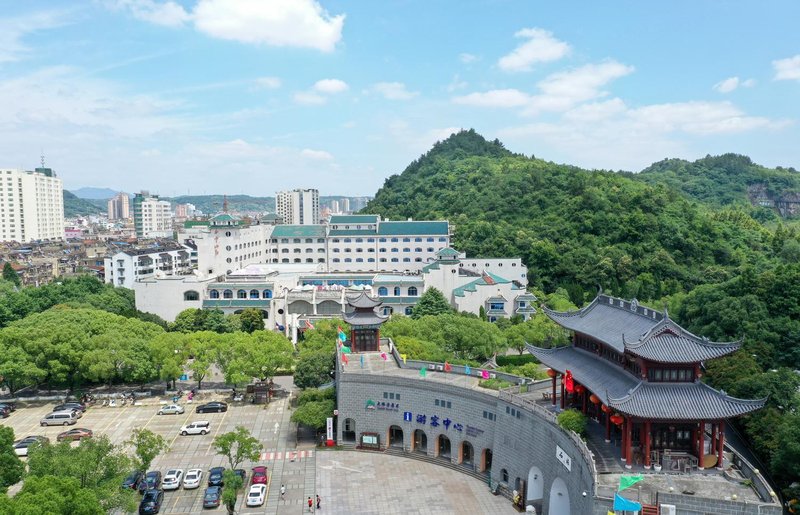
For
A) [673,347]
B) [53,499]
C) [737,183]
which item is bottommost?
[53,499]

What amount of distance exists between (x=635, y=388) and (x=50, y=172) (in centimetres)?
15930

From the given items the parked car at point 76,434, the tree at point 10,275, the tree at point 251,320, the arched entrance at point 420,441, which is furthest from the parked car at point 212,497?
the tree at point 10,275

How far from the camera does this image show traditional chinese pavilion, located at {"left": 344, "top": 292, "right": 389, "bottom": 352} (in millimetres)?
38531

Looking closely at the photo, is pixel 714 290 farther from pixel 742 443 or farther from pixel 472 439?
pixel 472 439

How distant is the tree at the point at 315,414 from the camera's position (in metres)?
34.5

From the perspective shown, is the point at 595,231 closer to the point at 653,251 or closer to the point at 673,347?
the point at 653,251

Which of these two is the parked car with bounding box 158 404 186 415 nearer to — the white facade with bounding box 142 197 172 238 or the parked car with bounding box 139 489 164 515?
the parked car with bounding box 139 489 164 515

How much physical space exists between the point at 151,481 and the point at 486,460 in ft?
53.0

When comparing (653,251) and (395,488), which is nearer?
(395,488)

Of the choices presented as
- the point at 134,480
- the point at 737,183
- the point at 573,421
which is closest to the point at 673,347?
the point at 573,421

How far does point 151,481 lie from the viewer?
29.8m

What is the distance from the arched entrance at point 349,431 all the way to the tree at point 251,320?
2352cm

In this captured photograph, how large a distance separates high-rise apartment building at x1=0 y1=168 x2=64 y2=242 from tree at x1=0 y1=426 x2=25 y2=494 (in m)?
117

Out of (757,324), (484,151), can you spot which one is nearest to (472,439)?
(757,324)
